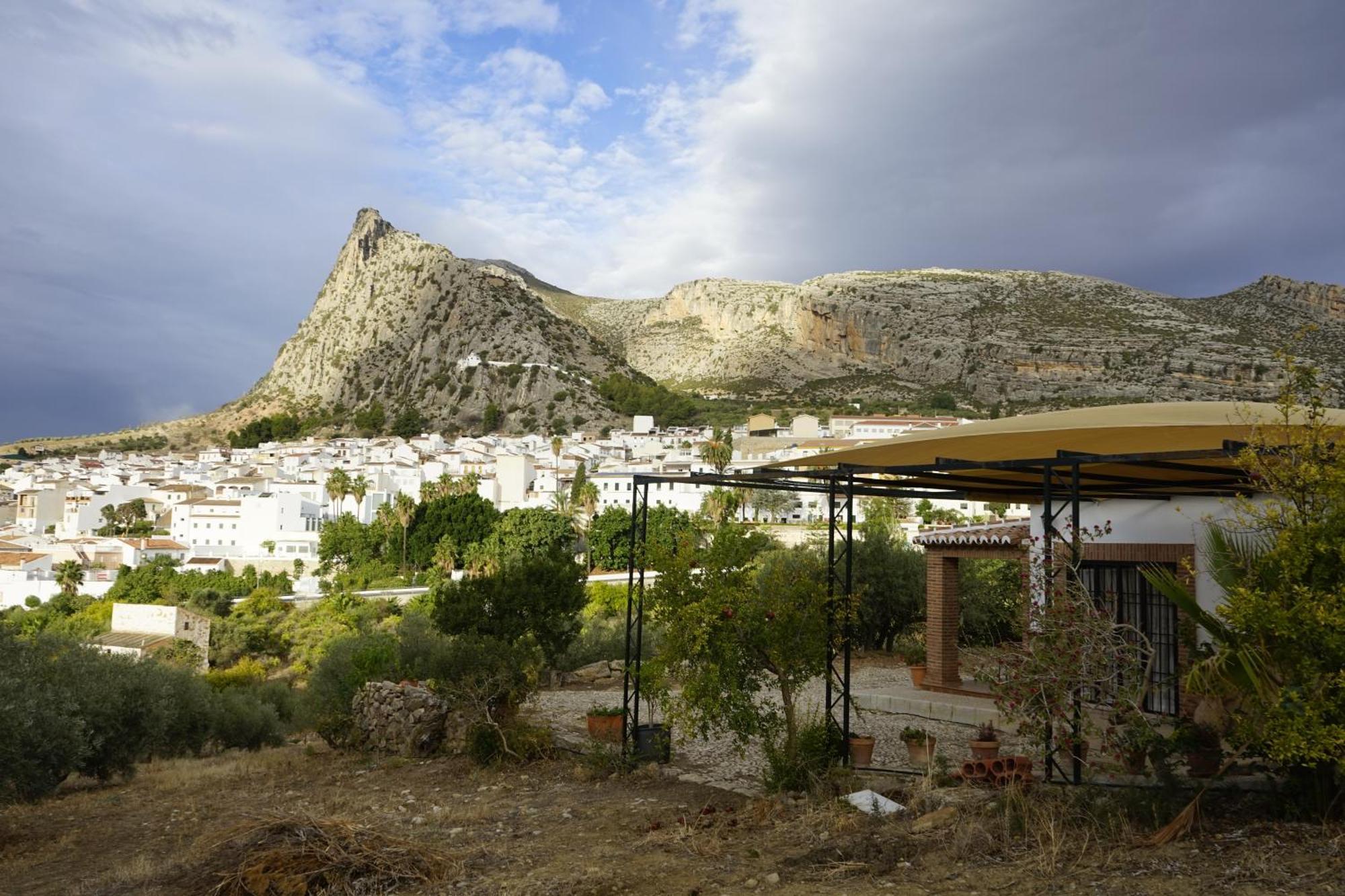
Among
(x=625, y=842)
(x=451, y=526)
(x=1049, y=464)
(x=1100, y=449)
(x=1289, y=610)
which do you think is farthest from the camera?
(x=451, y=526)

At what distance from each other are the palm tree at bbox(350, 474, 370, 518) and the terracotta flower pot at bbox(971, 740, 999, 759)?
62.5m

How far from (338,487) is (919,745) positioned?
62.1 meters

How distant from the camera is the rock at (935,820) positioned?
612cm

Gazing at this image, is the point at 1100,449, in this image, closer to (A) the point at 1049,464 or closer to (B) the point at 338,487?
(A) the point at 1049,464

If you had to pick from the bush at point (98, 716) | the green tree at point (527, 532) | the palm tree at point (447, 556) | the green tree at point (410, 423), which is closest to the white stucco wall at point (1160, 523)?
the bush at point (98, 716)

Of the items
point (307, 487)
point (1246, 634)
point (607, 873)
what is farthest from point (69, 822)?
point (307, 487)

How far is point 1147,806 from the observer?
561cm

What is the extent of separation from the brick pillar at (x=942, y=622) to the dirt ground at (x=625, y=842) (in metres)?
5.93

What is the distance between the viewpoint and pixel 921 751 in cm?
849

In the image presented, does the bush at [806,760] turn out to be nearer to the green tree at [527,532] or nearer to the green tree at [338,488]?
the green tree at [527,532]

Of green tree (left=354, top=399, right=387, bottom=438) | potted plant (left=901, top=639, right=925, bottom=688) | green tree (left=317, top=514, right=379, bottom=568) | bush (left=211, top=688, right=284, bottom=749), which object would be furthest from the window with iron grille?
green tree (left=354, top=399, right=387, bottom=438)

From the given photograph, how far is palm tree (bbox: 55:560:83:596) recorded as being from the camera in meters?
52.0

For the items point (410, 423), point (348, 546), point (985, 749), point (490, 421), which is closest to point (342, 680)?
point (985, 749)

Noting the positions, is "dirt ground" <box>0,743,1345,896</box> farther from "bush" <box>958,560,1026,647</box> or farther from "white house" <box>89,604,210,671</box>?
"white house" <box>89,604,210,671</box>
